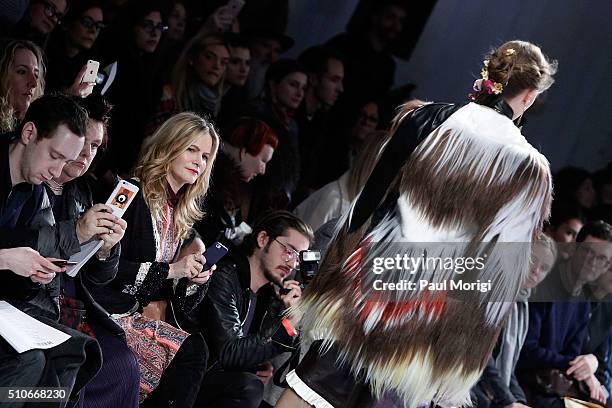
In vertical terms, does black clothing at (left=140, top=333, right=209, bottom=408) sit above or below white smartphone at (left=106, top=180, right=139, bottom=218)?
below

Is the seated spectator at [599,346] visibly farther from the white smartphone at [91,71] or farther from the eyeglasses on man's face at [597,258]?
the white smartphone at [91,71]

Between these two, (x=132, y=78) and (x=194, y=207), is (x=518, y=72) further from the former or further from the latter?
(x=132, y=78)

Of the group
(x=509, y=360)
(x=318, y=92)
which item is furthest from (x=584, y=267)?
(x=318, y=92)

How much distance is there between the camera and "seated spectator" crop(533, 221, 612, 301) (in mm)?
5473

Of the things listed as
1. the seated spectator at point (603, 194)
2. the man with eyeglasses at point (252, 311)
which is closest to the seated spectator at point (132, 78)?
the man with eyeglasses at point (252, 311)

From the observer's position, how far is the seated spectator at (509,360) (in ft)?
16.0

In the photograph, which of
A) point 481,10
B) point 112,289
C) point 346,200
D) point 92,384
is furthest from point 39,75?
point 481,10

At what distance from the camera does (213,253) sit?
3959mm

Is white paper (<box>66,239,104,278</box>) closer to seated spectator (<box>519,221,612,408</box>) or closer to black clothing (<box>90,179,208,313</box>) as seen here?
black clothing (<box>90,179,208,313</box>)

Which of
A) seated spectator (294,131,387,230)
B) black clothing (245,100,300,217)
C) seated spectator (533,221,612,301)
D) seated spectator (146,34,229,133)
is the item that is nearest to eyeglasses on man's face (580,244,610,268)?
seated spectator (533,221,612,301)

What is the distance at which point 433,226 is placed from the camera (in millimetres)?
3094

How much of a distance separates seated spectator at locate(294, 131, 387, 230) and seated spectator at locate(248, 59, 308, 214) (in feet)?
0.43

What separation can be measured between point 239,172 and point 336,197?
0.58 meters

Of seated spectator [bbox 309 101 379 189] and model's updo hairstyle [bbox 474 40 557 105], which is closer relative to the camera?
model's updo hairstyle [bbox 474 40 557 105]
